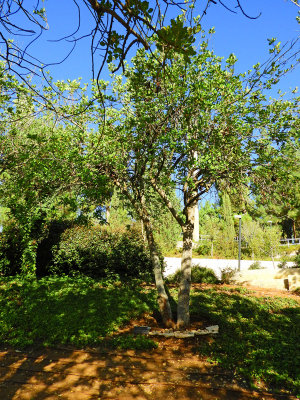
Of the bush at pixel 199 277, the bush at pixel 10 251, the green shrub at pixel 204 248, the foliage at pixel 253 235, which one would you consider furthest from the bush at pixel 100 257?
the green shrub at pixel 204 248

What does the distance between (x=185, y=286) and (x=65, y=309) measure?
3.45m

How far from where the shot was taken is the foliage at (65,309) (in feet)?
19.7

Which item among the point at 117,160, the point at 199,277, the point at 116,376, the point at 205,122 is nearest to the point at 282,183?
the point at 205,122

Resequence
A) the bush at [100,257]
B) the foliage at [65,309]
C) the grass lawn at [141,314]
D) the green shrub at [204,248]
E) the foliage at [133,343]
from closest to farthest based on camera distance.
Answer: the grass lawn at [141,314] < the foliage at [133,343] < the foliage at [65,309] < the bush at [100,257] < the green shrub at [204,248]

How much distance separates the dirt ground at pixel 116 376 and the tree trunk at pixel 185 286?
28.4 inches

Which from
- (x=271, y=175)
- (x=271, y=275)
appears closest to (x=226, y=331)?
(x=271, y=175)

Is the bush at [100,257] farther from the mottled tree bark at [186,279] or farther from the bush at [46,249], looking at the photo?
the mottled tree bark at [186,279]

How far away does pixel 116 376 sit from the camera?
436 centimetres

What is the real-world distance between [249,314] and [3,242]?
9983 mm

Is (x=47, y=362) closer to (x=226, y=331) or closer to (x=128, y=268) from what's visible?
(x=226, y=331)

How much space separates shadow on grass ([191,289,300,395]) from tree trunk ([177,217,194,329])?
791 millimetres

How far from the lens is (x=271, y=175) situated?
19.8 feet

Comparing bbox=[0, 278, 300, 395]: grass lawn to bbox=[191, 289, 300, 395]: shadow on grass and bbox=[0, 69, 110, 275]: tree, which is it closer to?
bbox=[191, 289, 300, 395]: shadow on grass

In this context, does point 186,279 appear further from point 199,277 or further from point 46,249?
point 46,249
